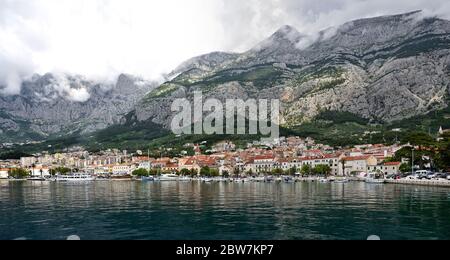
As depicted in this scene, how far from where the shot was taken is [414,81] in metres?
128

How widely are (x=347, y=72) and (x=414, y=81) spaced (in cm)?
2752

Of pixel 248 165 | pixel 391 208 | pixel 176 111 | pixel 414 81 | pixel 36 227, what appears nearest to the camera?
pixel 36 227

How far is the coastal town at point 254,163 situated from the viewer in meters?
77.8

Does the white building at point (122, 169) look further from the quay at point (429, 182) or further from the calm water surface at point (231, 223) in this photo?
the calm water surface at point (231, 223)

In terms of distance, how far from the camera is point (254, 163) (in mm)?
99125

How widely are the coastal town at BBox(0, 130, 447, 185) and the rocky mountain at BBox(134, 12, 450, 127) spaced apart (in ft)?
90.4

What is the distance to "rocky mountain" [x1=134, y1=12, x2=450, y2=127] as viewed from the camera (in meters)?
128

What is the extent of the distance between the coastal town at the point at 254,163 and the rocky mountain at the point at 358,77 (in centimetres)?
2754

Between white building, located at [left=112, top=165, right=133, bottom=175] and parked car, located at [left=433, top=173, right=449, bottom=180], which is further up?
parked car, located at [left=433, top=173, right=449, bottom=180]

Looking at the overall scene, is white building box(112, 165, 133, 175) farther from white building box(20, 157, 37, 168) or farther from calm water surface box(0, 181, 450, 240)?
calm water surface box(0, 181, 450, 240)

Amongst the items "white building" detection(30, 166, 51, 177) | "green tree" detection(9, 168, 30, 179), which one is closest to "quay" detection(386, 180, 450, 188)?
"green tree" detection(9, 168, 30, 179)

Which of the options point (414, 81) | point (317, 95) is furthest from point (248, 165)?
point (414, 81)
